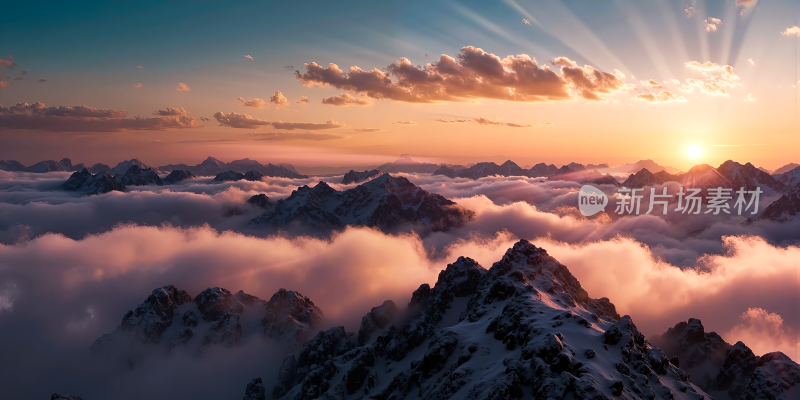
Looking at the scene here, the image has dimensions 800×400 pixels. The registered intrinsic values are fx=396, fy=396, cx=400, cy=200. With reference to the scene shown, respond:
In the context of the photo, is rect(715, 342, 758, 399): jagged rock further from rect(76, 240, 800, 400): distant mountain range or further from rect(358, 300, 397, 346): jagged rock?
rect(358, 300, 397, 346): jagged rock

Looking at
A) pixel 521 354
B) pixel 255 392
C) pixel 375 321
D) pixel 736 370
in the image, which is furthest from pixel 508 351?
pixel 255 392

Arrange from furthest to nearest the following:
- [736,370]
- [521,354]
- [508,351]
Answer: [736,370]
[508,351]
[521,354]

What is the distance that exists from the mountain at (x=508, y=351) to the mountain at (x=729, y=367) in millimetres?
38375

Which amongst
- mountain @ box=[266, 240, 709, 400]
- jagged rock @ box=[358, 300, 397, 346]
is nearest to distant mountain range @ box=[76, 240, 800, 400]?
mountain @ box=[266, 240, 709, 400]

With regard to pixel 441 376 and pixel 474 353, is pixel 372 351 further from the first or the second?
pixel 474 353

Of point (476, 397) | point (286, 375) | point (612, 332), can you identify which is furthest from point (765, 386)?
point (286, 375)

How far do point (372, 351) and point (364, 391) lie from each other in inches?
625

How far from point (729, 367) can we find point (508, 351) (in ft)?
348

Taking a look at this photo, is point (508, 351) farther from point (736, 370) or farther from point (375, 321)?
point (375, 321)

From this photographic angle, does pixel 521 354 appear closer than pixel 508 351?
Yes

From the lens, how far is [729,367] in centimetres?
13800

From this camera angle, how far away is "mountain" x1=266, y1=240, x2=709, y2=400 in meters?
72.9

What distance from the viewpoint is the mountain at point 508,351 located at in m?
72.9

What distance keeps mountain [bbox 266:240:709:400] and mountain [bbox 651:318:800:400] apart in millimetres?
38375
